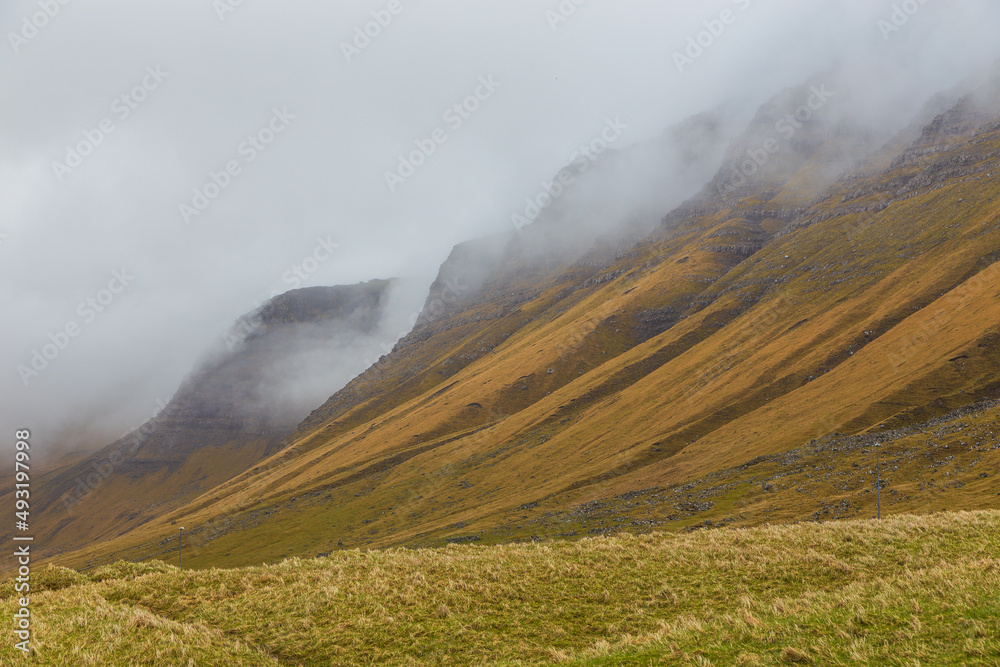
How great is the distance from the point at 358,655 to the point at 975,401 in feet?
371

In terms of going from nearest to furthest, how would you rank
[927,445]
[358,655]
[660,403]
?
[358,655], [927,445], [660,403]

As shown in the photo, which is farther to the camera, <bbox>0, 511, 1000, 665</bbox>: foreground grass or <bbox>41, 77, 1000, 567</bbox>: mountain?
<bbox>41, 77, 1000, 567</bbox>: mountain

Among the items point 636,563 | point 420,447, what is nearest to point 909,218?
point 420,447

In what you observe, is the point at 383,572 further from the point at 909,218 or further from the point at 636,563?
the point at 909,218

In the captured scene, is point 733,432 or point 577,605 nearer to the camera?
point 577,605

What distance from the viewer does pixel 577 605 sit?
2027 cm

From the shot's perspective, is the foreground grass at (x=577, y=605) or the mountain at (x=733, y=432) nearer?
the foreground grass at (x=577, y=605)

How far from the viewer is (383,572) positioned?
24281 millimetres

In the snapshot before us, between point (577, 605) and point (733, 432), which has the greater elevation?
point (577, 605)

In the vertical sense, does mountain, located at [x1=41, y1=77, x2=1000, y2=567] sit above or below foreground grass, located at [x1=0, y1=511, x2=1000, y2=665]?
below

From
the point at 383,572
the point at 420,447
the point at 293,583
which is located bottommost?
the point at 420,447

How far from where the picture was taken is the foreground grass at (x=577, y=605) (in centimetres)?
1461

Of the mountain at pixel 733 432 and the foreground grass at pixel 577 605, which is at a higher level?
the foreground grass at pixel 577 605

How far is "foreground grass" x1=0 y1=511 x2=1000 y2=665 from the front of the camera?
575 inches
